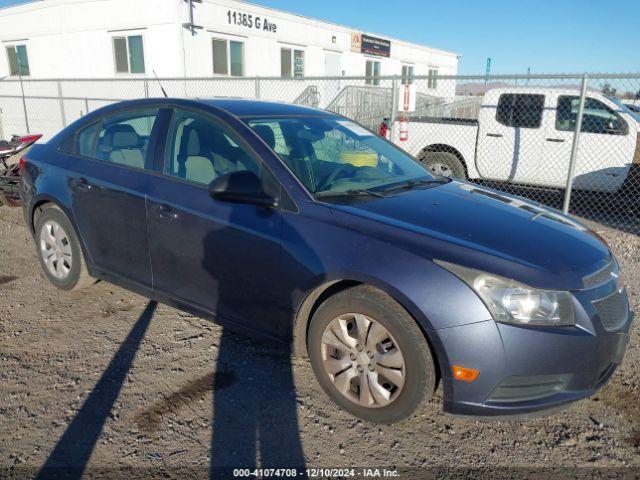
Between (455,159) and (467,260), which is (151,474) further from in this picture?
(455,159)

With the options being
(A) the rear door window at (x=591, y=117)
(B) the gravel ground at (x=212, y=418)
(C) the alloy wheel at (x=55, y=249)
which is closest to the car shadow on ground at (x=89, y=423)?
(B) the gravel ground at (x=212, y=418)

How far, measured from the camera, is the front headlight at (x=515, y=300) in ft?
7.55

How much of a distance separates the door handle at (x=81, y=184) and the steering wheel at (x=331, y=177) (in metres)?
1.87

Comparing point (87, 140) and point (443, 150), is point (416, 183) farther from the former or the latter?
point (443, 150)

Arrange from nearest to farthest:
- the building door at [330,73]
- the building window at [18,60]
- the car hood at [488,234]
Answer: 1. the car hood at [488,234]
2. the building window at [18,60]
3. the building door at [330,73]

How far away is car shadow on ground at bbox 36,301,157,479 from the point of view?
2.39 metres

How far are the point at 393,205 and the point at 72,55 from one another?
16.3m

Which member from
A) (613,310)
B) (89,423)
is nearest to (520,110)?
(613,310)

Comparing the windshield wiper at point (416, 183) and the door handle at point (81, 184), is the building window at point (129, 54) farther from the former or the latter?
the windshield wiper at point (416, 183)

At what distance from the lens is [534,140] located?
777cm

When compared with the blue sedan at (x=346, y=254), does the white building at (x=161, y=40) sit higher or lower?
higher

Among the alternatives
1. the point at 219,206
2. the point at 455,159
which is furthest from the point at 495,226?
the point at 455,159

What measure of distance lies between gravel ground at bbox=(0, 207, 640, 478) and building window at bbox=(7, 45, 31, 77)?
17.0 meters

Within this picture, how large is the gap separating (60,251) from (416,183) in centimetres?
299
